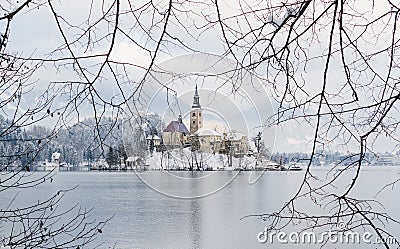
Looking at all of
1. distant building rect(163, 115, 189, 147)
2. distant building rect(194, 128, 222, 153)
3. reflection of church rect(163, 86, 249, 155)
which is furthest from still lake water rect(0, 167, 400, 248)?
distant building rect(163, 115, 189, 147)

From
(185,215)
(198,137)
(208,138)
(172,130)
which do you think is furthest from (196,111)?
(198,137)

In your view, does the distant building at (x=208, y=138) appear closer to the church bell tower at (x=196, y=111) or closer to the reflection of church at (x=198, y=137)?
the reflection of church at (x=198, y=137)

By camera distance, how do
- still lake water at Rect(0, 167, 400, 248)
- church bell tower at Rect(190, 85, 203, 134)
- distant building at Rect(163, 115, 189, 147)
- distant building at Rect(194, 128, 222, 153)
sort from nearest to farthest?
1. church bell tower at Rect(190, 85, 203, 134)
2. distant building at Rect(163, 115, 189, 147)
3. distant building at Rect(194, 128, 222, 153)
4. still lake water at Rect(0, 167, 400, 248)

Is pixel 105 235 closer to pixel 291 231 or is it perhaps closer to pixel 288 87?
pixel 291 231

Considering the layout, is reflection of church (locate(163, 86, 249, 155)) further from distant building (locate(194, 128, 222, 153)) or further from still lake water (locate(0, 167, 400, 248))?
still lake water (locate(0, 167, 400, 248))

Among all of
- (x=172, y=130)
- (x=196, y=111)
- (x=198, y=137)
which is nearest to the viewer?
(x=196, y=111)

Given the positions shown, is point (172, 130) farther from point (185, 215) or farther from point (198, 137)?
point (198, 137)

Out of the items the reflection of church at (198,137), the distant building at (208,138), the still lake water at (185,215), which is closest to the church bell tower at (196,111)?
the reflection of church at (198,137)

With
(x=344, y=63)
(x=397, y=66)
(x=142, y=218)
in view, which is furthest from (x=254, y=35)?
(x=142, y=218)

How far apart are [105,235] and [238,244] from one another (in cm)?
328

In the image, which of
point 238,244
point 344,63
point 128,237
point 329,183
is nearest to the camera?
point 344,63

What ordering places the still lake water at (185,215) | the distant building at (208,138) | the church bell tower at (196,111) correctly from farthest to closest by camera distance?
the still lake water at (185,215) < the distant building at (208,138) < the church bell tower at (196,111)

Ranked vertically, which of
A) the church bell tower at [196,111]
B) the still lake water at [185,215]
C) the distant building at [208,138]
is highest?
the distant building at [208,138]

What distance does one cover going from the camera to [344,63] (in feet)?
5.12
